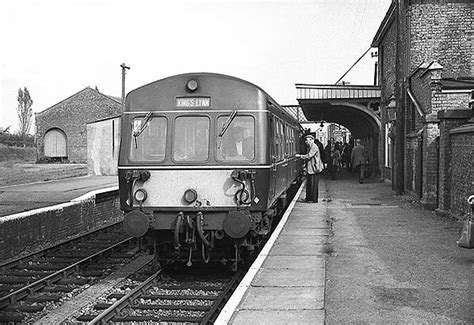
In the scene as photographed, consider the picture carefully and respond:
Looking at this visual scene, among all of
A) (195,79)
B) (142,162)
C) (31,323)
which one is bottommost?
(31,323)

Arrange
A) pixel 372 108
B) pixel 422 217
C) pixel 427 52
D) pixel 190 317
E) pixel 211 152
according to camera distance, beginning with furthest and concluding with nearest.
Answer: pixel 372 108 < pixel 427 52 < pixel 422 217 < pixel 211 152 < pixel 190 317

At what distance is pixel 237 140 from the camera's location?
8.55 m

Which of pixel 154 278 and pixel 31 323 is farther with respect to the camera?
pixel 154 278

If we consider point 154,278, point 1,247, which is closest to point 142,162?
point 154,278

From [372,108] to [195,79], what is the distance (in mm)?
16614

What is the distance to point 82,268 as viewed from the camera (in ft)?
33.8

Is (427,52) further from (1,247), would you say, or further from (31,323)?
(31,323)

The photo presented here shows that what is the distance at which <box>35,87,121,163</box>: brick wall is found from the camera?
51.3m

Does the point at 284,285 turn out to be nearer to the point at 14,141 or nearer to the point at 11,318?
the point at 11,318

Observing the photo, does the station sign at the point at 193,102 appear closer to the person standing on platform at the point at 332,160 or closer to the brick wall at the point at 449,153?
the brick wall at the point at 449,153

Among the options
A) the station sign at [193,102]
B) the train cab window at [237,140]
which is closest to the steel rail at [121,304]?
the train cab window at [237,140]

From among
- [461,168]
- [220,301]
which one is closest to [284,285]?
[220,301]

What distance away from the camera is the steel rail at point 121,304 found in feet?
22.8

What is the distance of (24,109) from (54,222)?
7287 cm
